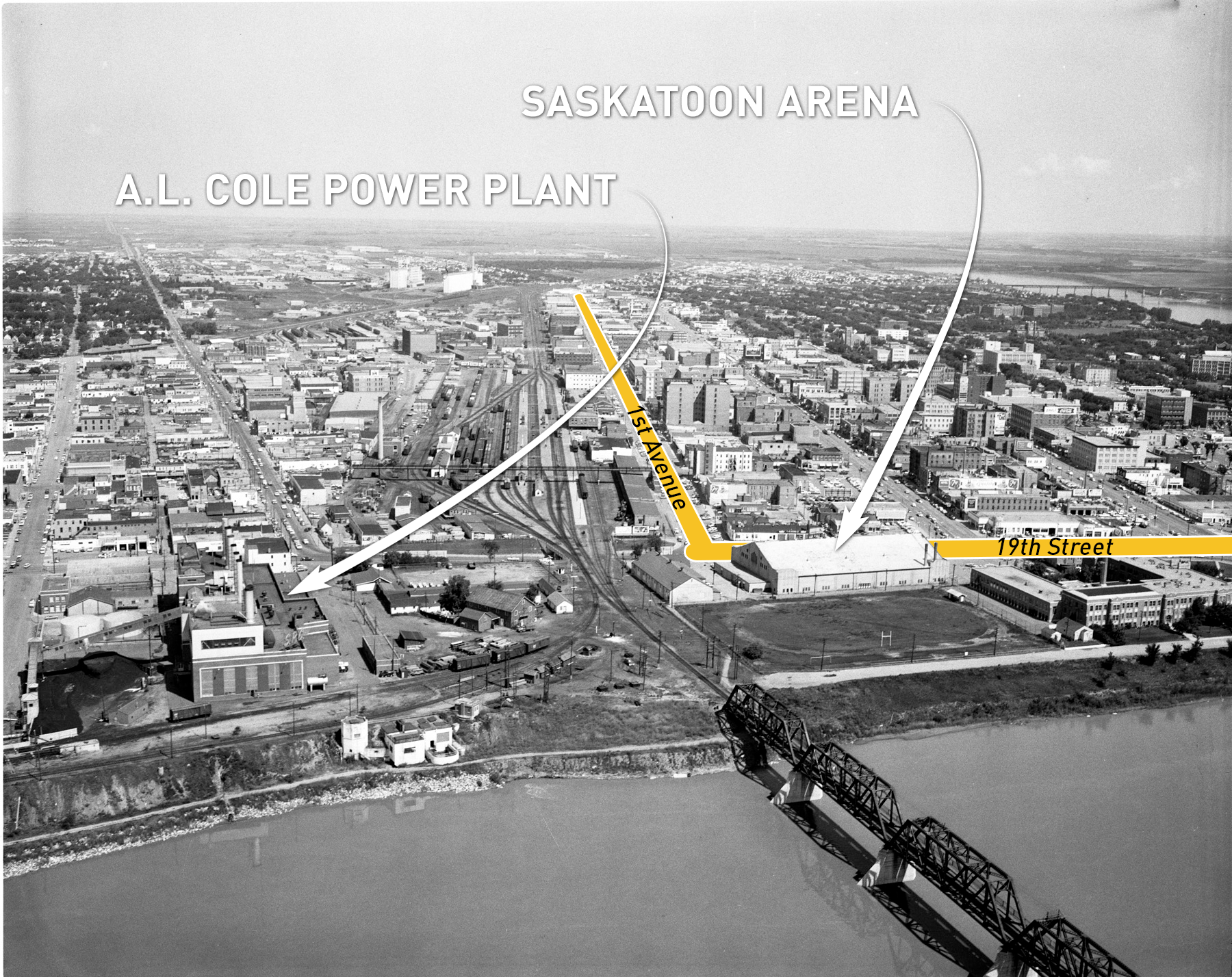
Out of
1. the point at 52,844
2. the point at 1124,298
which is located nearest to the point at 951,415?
the point at 1124,298

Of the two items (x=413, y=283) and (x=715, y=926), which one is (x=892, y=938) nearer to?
(x=715, y=926)

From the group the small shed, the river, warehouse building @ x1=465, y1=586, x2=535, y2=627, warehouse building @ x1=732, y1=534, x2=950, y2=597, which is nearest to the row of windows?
the small shed

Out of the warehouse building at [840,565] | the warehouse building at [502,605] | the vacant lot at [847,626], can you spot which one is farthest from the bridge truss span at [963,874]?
the warehouse building at [840,565]

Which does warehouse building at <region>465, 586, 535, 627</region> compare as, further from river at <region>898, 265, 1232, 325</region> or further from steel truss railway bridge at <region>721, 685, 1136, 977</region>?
river at <region>898, 265, 1232, 325</region>

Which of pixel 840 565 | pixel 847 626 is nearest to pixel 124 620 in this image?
pixel 847 626

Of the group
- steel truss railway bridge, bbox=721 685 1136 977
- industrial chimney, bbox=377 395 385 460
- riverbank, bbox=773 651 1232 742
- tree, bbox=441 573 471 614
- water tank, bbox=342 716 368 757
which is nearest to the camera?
steel truss railway bridge, bbox=721 685 1136 977

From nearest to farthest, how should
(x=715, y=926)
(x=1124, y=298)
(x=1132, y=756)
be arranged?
(x=715, y=926) → (x=1132, y=756) → (x=1124, y=298)
